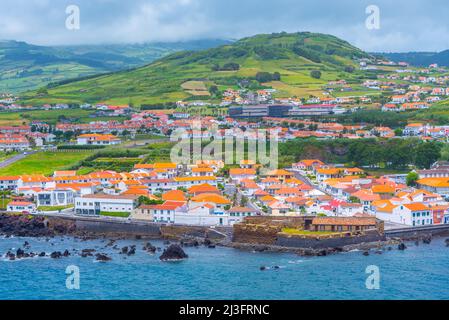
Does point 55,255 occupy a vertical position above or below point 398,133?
below

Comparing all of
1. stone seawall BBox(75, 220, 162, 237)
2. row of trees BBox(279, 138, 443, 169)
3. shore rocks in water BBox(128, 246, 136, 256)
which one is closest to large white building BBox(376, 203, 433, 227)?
stone seawall BBox(75, 220, 162, 237)

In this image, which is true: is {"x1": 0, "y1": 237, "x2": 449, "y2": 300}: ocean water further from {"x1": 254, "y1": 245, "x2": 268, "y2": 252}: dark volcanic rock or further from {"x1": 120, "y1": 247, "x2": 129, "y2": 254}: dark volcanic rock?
{"x1": 254, "y1": 245, "x2": 268, "y2": 252}: dark volcanic rock

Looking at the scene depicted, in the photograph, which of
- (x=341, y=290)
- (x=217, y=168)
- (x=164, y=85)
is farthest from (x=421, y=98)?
(x=341, y=290)

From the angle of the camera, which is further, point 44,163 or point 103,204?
point 44,163

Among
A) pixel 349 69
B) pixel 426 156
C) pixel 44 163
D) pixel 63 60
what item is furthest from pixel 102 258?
pixel 63 60

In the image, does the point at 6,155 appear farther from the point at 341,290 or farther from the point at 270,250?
the point at 341,290

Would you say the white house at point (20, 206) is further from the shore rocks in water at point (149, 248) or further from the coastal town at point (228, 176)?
the shore rocks in water at point (149, 248)

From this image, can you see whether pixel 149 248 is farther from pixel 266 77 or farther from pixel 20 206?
pixel 266 77
